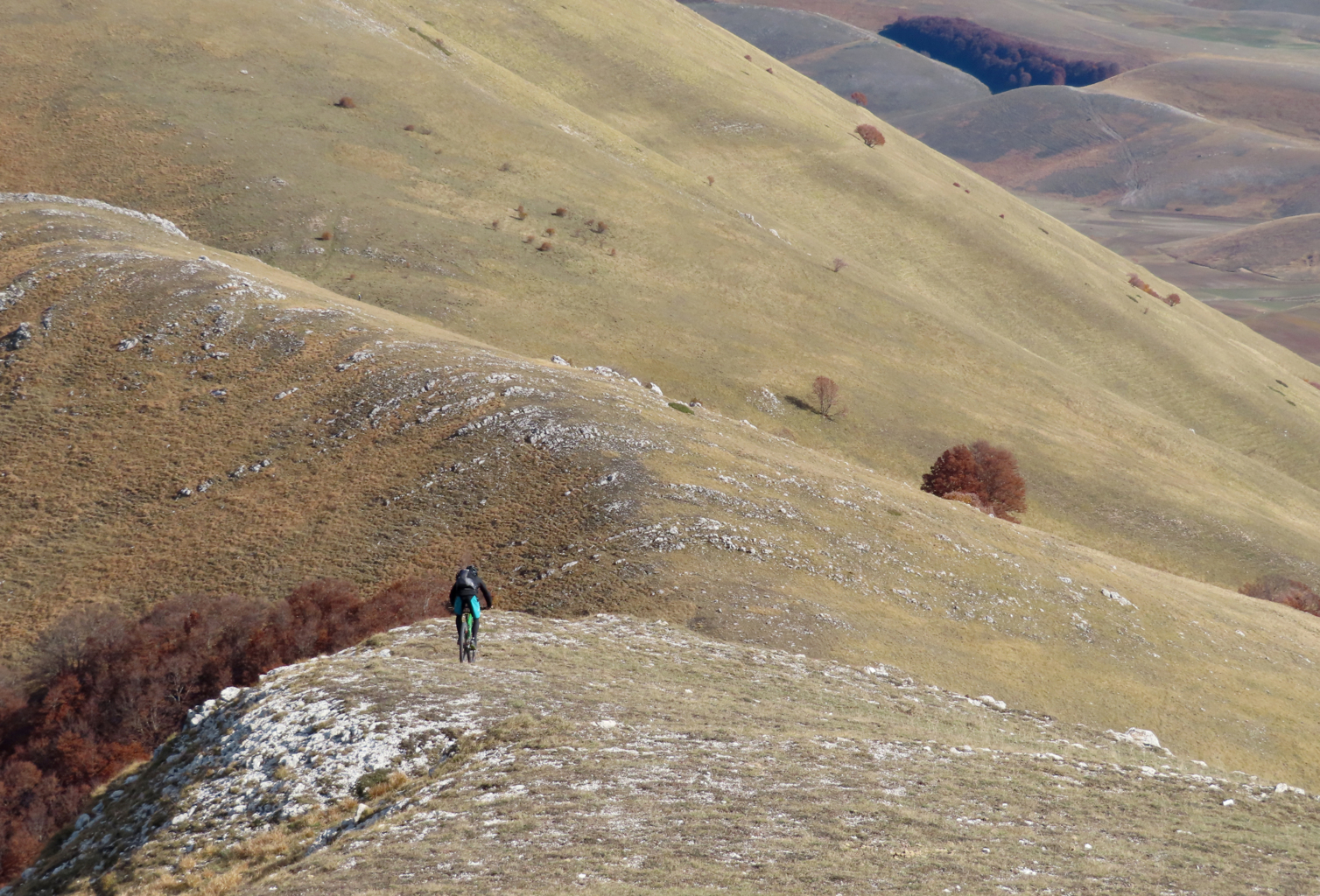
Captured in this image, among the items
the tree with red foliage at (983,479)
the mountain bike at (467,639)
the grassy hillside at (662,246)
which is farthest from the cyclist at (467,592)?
the tree with red foliage at (983,479)

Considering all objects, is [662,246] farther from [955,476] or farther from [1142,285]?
[1142,285]

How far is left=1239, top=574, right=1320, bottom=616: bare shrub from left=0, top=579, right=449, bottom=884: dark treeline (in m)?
62.1

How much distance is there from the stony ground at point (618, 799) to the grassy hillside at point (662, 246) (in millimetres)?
48672

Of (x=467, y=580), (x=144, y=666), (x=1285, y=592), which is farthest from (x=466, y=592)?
(x=1285, y=592)

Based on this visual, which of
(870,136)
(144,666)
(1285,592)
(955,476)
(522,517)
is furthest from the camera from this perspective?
(870,136)

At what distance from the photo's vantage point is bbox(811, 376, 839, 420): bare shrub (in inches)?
3147

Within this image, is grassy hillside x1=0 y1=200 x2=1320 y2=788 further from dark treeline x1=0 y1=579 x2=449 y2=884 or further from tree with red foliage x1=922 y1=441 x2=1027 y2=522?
tree with red foliage x1=922 y1=441 x2=1027 y2=522

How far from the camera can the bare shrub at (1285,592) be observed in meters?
67.1

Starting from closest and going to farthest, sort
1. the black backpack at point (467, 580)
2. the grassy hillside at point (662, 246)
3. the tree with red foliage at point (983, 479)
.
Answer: the black backpack at point (467, 580) < the tree with red foliage at point (983, 479) < the grassy hillside at point (662, 246)

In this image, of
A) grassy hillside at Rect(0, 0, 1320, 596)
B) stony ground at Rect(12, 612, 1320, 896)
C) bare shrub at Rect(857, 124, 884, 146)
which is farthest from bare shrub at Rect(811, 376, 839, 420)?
bare shrub at Rect(857, 124, 884, 146)

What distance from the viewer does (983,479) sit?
72.6 m

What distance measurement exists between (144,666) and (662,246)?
72.7m

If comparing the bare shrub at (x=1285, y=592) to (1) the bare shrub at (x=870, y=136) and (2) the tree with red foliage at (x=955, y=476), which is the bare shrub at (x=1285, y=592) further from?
(1) the bare shrub at (x=870, y=136)

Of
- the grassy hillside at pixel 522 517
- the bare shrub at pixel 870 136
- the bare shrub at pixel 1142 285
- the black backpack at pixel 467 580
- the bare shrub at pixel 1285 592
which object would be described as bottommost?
the bare shrub at pixel 1285 592
